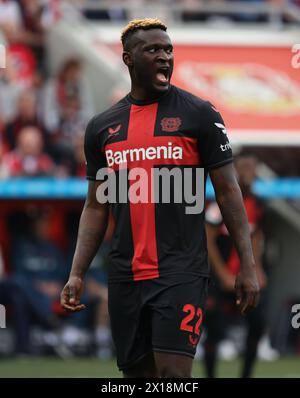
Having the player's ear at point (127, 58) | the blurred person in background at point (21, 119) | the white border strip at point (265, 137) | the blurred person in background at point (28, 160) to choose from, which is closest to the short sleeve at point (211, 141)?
the player's ear at point (127, 58)

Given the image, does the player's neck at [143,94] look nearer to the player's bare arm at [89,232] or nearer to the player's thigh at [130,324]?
the player's bare arm at [89,232]

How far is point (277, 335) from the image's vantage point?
50.2 feet

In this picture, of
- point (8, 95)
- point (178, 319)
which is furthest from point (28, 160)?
point (178, 319)

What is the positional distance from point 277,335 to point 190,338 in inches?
358

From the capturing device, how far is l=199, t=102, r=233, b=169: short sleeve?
6.46 m

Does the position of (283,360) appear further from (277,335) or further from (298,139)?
(298,139)

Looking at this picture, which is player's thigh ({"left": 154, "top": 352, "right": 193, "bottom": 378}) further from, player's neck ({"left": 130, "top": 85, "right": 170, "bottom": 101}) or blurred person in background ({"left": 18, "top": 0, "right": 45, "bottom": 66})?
blurred person in background ({"left": 18, "top": 0, "right": 45, "bottom": 66})

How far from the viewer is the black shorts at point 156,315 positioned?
20.8 ft

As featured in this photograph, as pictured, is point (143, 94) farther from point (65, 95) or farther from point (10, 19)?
point (10, 19)

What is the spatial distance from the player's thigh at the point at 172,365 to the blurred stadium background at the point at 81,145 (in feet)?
21.3

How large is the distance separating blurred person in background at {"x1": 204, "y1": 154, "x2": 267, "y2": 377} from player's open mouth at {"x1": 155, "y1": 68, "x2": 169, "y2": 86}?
392 centimetres

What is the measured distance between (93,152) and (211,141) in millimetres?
742

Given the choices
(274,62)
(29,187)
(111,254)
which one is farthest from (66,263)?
(111,254)

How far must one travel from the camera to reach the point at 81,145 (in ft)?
48.3
